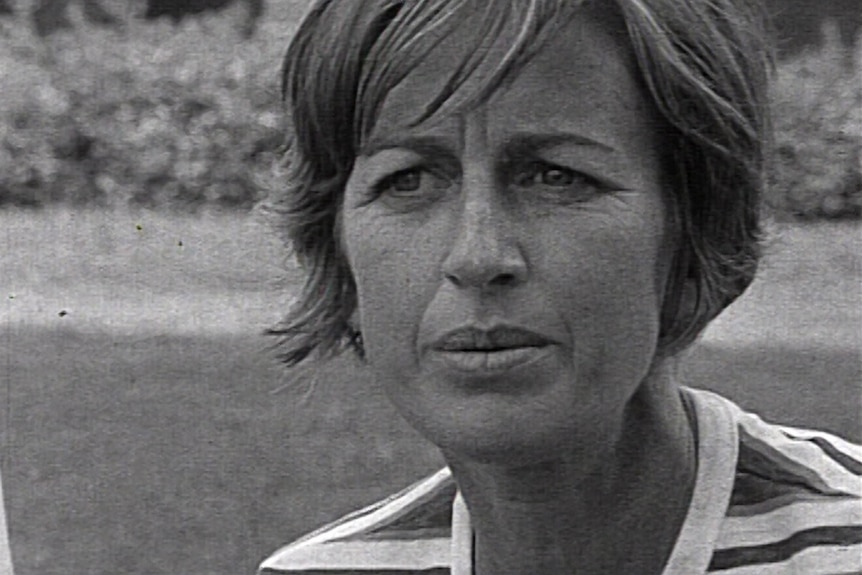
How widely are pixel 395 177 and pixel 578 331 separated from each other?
145mm

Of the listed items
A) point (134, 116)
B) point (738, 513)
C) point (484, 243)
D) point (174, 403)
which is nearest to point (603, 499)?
point (738, 513)

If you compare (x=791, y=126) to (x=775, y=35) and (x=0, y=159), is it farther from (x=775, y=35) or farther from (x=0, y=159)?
(x=0, y=159)

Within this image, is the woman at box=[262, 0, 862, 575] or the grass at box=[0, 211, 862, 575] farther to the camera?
the grass at box=[0, 211, 862, 575]

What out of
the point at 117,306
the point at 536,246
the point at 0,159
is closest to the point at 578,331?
the point at 536,246

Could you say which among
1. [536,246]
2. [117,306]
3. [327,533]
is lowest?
[327,533]

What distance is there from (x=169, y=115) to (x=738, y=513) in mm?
476

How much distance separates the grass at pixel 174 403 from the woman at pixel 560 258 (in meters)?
0.07

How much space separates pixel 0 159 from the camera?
0.99m

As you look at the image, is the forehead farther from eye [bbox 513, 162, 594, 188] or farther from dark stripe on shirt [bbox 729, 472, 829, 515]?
dark stripe on shirt [bbox 729, 472, 829, 515]

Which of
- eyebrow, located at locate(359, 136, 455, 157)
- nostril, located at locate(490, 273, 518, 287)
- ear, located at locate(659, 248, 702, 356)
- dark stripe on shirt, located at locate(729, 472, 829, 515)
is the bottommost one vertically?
dark stripe on shirt, located at locate(729, 472, 829, 515)

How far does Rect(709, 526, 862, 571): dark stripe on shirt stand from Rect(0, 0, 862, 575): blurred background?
0.07 m

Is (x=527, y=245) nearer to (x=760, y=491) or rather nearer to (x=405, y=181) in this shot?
(x=405, y=181)

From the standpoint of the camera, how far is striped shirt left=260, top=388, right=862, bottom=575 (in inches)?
34.1

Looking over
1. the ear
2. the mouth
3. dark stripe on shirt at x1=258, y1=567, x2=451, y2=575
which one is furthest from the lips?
dark stripe on shirt at x1=258, y1=567, x2=451, y2=575
